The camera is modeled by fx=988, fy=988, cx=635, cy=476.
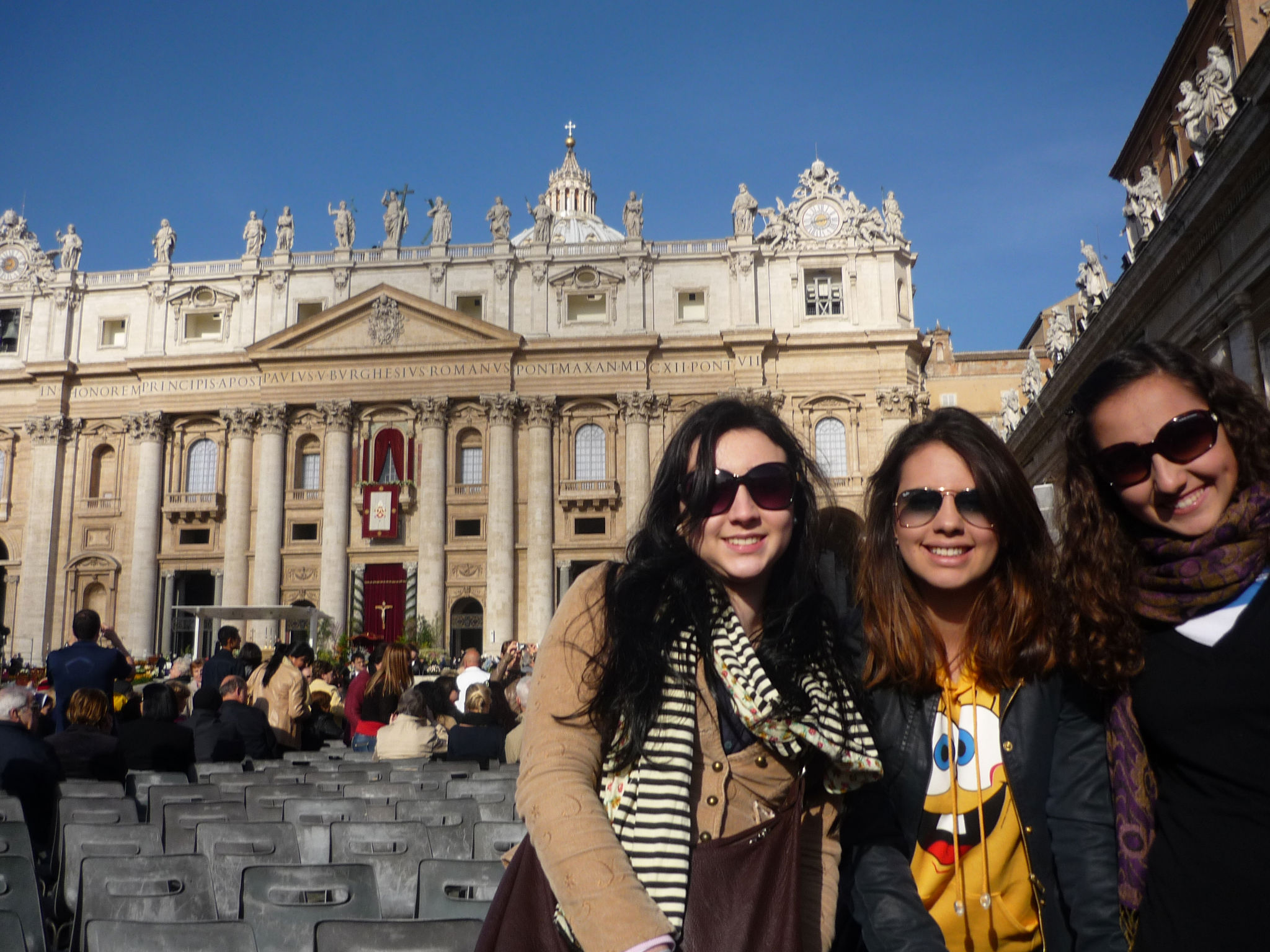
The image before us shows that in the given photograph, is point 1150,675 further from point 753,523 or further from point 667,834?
point 667,834

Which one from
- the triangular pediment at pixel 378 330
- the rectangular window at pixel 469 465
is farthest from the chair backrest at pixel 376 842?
the triangular pediment at pixel 378 330

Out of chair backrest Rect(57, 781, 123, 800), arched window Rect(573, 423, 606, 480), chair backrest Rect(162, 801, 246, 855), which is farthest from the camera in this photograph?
arched window Rect(573, 423, 606, 480)

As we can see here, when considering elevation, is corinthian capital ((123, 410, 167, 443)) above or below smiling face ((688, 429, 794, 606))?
above

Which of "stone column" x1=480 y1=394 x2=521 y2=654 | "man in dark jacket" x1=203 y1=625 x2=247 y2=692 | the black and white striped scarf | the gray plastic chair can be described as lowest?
the gray plastic chair

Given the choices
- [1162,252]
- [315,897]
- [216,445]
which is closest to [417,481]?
[216,445]

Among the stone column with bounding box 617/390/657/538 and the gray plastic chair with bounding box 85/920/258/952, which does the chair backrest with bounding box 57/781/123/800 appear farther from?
the stone column with bounding box 617/390/657/538

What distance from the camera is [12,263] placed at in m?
42.1

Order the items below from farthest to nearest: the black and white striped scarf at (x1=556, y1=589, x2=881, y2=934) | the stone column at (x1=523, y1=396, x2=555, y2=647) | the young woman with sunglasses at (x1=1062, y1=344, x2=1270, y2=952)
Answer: the stone column at (x1=523, y1=396, x2=555, y2=647) → the young woman with sunglasses at (x1=1062, y1=344, x2=1270, y2=952) → the black and white striped scarf at (x1=556, y1=589, x2=881, y2=934)

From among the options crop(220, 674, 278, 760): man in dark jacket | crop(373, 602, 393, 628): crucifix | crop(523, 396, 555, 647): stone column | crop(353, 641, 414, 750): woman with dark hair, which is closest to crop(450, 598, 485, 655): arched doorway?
crop(523, 396, 555, 647): stone column

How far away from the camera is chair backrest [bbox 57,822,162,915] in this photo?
470cm

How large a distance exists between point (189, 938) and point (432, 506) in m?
34.8

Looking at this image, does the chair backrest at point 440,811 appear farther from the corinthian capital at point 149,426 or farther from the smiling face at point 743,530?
the corinthian capital at point 149,426

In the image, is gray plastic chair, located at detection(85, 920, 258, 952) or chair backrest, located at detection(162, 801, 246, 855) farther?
chair backrest, located at detection(162, 801, 246, 855)

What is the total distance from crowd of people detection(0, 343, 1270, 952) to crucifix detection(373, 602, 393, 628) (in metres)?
35.8
